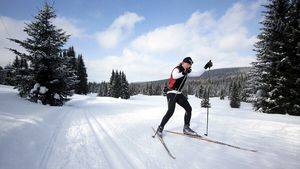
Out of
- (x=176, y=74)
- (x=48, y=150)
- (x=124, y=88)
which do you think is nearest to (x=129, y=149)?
(x=48, y=150)

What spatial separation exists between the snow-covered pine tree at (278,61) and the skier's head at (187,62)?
13.3 meters

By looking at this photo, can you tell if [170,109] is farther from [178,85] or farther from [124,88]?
[124,88]

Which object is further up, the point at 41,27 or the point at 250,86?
the point at 41,27

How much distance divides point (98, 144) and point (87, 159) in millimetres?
A: 946

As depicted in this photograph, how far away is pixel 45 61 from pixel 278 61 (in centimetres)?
1898

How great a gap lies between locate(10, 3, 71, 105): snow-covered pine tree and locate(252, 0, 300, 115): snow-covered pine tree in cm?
1674

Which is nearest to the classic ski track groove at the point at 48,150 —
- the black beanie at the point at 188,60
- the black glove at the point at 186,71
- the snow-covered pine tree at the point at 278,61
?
the black glove at the point at 186,71

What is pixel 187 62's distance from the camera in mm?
6250

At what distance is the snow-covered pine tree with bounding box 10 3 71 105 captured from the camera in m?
15.8

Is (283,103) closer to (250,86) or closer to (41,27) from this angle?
(250,86)

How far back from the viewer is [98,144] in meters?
5.03

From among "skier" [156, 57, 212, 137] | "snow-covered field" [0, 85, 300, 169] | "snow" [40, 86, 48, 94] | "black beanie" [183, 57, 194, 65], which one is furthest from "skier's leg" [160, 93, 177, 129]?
"snow" [40, 86, 48, 94]

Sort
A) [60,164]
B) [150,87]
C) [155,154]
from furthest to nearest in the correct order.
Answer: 1. [150,87]
2. [155,154]
3. [60,164]

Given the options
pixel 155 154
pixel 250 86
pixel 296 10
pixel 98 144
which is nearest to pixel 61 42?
pixel 98 144
